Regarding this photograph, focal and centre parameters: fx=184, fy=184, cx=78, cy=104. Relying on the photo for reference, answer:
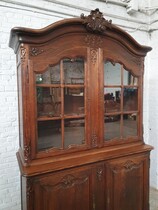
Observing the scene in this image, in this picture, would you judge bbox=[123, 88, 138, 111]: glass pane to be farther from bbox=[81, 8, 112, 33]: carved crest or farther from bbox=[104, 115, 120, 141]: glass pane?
bbox=[81, 8, 112, 33]: carved crest

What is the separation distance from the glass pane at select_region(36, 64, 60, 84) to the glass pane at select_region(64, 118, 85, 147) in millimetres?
376

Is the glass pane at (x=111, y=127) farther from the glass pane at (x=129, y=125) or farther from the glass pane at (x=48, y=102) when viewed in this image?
the glass pane at (x=48, y=102)

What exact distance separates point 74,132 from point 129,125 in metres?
0.63

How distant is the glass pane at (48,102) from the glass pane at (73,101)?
0.07 meters

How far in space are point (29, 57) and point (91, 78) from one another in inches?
22.5

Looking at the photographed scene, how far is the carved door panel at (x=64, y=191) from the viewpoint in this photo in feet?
4.84

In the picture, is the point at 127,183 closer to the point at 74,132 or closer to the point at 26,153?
the point at 74,132

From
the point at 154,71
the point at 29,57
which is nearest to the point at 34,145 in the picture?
the point at 29,57

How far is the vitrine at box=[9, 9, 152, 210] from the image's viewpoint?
4.80 feet

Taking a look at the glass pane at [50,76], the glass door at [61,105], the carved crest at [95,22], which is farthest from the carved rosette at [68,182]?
the carved crest at [95,22]

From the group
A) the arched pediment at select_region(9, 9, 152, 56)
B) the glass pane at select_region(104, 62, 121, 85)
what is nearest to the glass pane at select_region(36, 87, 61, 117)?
the arched pediment at select_region(9, 9, 152, 56)

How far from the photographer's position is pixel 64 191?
1.57m

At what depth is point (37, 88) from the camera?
151cm

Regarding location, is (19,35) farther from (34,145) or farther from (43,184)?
(43,184)
